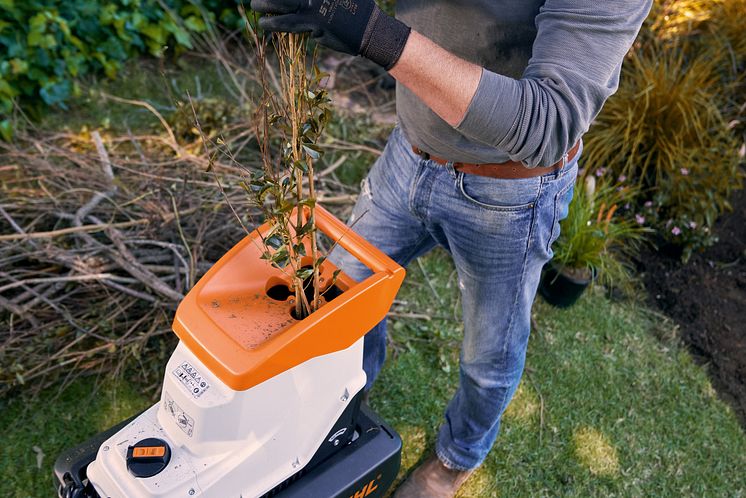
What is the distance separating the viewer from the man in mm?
1217

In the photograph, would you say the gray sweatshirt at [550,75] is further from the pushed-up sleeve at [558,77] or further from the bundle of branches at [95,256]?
the bundle of branches at [95,256]

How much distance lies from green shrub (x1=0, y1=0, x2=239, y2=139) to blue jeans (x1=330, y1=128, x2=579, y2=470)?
7.25ft

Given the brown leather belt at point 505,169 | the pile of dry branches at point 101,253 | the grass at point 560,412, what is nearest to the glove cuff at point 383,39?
the brown leather belt at point 505,169

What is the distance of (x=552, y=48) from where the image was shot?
1231 millimetres

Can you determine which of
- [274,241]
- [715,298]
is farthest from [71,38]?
[715,298]

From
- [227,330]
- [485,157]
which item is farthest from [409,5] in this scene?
[227,330]

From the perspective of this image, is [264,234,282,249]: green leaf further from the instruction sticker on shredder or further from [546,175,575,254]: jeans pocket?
[546,175,575,254]: jeans pocket

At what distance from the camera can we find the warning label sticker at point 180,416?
1319mm

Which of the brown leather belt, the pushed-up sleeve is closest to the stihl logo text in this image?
the brown leather belt

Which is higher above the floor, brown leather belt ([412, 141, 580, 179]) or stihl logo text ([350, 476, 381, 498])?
brown leather belt ([412, 141, 580, 179])

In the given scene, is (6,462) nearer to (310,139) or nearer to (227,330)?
(227,330)

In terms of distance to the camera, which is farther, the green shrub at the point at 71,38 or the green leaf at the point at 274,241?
the green shrub at the point at 71,38

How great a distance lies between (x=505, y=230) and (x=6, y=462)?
5.73 feet

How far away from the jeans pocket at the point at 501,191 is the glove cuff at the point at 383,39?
43 centimetres
